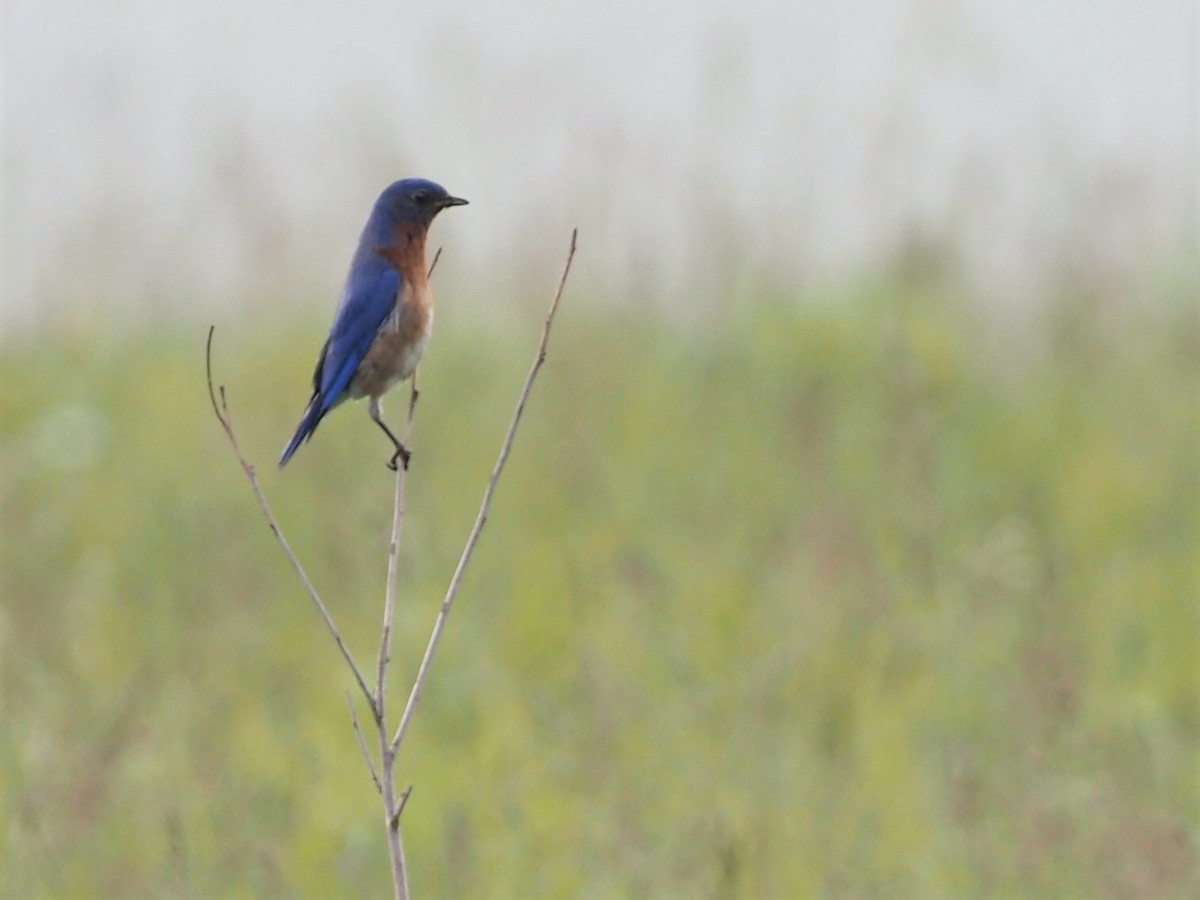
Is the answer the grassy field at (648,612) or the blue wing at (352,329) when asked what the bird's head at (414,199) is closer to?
the blue wing at (352,329)

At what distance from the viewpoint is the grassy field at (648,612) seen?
4344mm

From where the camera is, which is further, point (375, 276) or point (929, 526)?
point (929, 526)

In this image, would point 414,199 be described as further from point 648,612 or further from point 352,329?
point 648,612

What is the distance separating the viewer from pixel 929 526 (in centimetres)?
572

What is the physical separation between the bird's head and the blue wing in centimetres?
12

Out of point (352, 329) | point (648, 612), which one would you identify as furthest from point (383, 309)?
point (648, 612)

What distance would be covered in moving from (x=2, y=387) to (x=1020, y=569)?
13.2 feet

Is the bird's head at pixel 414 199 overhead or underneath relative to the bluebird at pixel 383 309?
overhead

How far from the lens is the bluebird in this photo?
3.24 m

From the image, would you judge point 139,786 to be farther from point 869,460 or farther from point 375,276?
point 869,460

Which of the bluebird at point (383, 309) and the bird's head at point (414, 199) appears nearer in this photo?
the bluebird at point (383, 309)

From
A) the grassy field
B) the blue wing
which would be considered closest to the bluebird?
the blue wing

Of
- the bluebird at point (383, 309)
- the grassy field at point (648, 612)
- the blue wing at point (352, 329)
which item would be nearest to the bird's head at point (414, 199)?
the bluebird at point (383, 309)

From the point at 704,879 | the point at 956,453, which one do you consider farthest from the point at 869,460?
the point at 704,879
